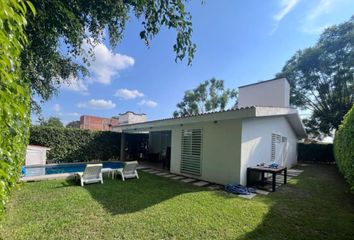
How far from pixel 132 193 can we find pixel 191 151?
4790 mm

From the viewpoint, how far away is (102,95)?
29.3m

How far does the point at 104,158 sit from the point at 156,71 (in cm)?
1005

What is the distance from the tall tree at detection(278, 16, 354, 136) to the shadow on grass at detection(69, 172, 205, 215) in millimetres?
24951

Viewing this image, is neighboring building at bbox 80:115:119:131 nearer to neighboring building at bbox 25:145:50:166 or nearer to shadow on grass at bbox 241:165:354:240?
neighboring building at bbox 25:145:50:166

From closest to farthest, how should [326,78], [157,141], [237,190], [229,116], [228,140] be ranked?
[237,190]
[229,116]
[228,140]
[157,141]
[326,78]

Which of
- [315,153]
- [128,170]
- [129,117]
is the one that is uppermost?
[129,117]

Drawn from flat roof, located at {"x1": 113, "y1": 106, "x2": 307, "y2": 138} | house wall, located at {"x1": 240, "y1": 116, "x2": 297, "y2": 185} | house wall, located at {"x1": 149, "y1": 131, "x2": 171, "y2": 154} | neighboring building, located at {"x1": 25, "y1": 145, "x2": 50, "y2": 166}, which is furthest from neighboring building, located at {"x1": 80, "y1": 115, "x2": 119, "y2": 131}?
house wall, located at {"x1": 240, "y1": 116, "x2": 297, "y2": 185}

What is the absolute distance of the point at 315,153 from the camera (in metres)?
23.4

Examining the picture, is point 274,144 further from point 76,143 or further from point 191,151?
point 76,143

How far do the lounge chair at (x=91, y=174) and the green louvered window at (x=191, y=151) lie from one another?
4821 millimetres

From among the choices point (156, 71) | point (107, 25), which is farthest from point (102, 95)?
point (107, 25)

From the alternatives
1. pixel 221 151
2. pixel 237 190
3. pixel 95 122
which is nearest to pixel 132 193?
pixel 237 190

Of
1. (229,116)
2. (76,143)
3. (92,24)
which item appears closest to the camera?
(92,24)

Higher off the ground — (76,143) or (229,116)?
(229,116)
